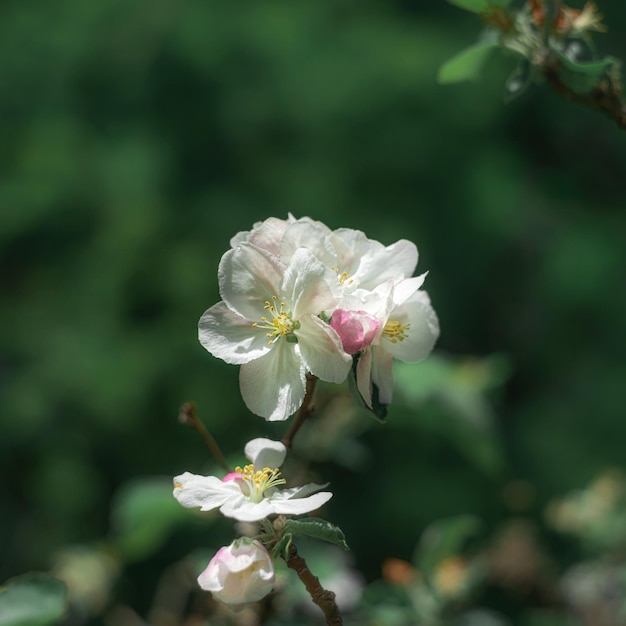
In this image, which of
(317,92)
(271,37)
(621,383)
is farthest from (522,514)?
(271,37)

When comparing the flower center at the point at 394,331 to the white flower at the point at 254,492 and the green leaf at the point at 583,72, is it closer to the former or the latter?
the white flower at the point at 254,492

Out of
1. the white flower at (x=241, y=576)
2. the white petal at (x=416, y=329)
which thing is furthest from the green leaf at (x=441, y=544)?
the white flower at (x=241, y=576)

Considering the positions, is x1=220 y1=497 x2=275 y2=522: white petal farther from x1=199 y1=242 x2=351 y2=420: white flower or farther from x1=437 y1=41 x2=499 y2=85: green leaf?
x1=437 y1=41 x2=499 y2=85: green leaf

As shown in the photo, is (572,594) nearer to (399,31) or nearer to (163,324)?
(163,324)

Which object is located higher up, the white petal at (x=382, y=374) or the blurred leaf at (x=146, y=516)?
the white petal at (x=382, y=374)

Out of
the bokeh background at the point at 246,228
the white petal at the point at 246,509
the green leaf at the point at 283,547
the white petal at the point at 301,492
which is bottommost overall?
the bokeh background at the point at 246,228
